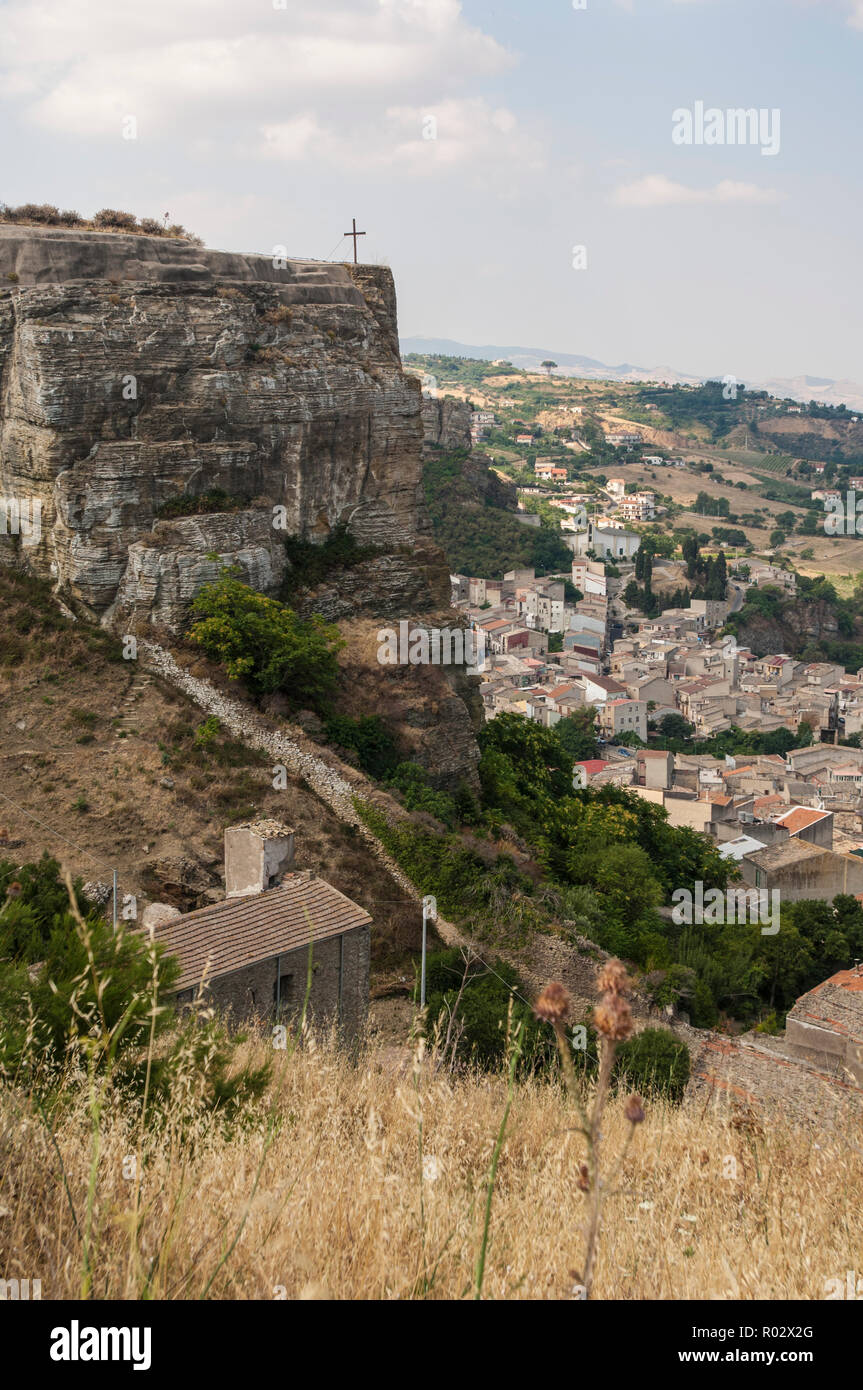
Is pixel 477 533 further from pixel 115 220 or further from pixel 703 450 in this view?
pixel 703 450

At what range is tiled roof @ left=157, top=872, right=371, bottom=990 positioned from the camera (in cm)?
904

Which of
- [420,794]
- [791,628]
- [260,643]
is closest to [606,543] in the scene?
[791,628]

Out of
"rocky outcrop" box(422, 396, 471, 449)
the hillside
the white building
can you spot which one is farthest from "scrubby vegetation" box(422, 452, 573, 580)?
the hillside

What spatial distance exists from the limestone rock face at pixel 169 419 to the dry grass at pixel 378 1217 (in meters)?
12.2

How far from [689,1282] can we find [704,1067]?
31.9 ft

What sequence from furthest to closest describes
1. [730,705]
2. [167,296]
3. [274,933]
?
[730,705] → [167,296] → [274,933]

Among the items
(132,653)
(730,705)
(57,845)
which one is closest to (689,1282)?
(57,845)

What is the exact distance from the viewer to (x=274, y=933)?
9617 millimetres

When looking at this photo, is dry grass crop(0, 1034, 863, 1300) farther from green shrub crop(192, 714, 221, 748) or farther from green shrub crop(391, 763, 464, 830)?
green shrub crop(391, 763, 464, 830)

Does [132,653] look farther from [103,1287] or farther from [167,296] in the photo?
[103,1287]

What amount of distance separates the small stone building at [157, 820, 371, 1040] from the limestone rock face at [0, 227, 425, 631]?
17.7ft

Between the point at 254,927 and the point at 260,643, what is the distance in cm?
599

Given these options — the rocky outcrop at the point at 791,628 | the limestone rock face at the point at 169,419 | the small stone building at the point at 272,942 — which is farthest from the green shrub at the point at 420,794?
the rocky outcrop at the point at 791,628
